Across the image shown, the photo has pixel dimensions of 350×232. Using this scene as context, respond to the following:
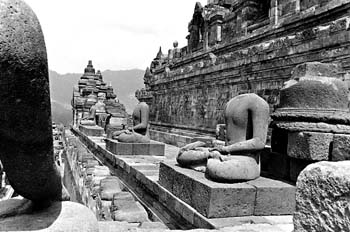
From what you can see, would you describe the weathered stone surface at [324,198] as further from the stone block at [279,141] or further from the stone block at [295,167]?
the stone block at [279,141]

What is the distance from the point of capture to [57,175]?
6.72ft

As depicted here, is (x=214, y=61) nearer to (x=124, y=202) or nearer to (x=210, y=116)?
(x=210, y=116)

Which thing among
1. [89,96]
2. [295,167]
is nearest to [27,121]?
[295,167]

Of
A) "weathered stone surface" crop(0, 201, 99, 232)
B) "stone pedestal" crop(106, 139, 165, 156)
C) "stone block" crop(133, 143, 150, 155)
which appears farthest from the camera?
"stone block" crop(133, 143, 150, 155)

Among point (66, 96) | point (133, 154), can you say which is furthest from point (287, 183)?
point (66, 96)

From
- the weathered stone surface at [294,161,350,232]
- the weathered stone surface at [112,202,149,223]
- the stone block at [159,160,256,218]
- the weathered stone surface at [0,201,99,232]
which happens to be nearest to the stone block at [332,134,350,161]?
the stone block at [159,160,256,218]

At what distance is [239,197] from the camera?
11.3 ft

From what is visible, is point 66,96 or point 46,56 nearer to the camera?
point 46,56

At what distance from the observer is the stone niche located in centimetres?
363

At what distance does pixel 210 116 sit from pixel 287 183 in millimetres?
8955

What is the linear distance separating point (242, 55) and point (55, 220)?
917cm

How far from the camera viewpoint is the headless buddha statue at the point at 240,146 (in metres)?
3.68

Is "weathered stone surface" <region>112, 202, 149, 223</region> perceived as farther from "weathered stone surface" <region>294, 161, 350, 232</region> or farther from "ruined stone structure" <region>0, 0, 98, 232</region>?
"weathered stone surface" <region>294, 161, 350, 232</region>

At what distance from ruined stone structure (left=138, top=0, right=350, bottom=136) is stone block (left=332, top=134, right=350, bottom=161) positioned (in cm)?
364
